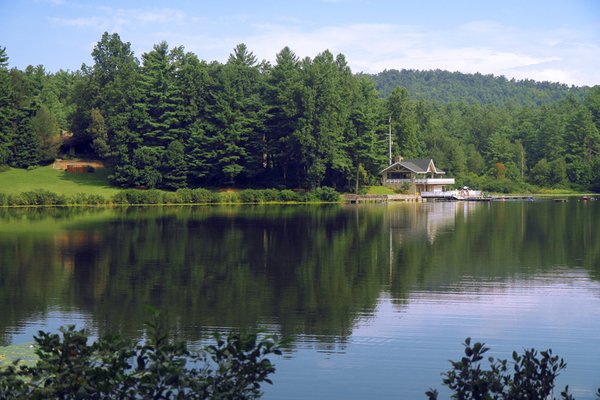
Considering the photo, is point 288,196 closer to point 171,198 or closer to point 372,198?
point 372,198

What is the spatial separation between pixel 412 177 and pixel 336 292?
69239mm

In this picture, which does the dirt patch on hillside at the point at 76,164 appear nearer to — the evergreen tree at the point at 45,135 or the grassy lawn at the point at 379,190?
the evergreen tree at the point at 45,135

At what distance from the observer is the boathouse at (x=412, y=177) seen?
88875mm

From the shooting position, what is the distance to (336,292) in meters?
21.6

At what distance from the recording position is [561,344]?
50.2 ft

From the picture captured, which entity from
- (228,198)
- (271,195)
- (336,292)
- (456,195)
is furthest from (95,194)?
(336,292)

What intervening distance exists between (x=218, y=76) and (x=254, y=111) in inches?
217

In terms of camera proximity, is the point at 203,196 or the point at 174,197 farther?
the point at 203,196

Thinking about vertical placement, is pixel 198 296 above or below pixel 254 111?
below

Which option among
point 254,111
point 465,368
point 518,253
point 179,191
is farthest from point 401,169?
point 465,368

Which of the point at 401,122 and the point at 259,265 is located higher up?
the point at 401,122

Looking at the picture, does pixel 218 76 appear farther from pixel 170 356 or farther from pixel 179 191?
pixel 170 356

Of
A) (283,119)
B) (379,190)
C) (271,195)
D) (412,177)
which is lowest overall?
(271,195)

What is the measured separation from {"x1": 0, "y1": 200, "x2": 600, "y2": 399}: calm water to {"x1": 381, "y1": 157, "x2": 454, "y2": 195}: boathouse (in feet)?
155
